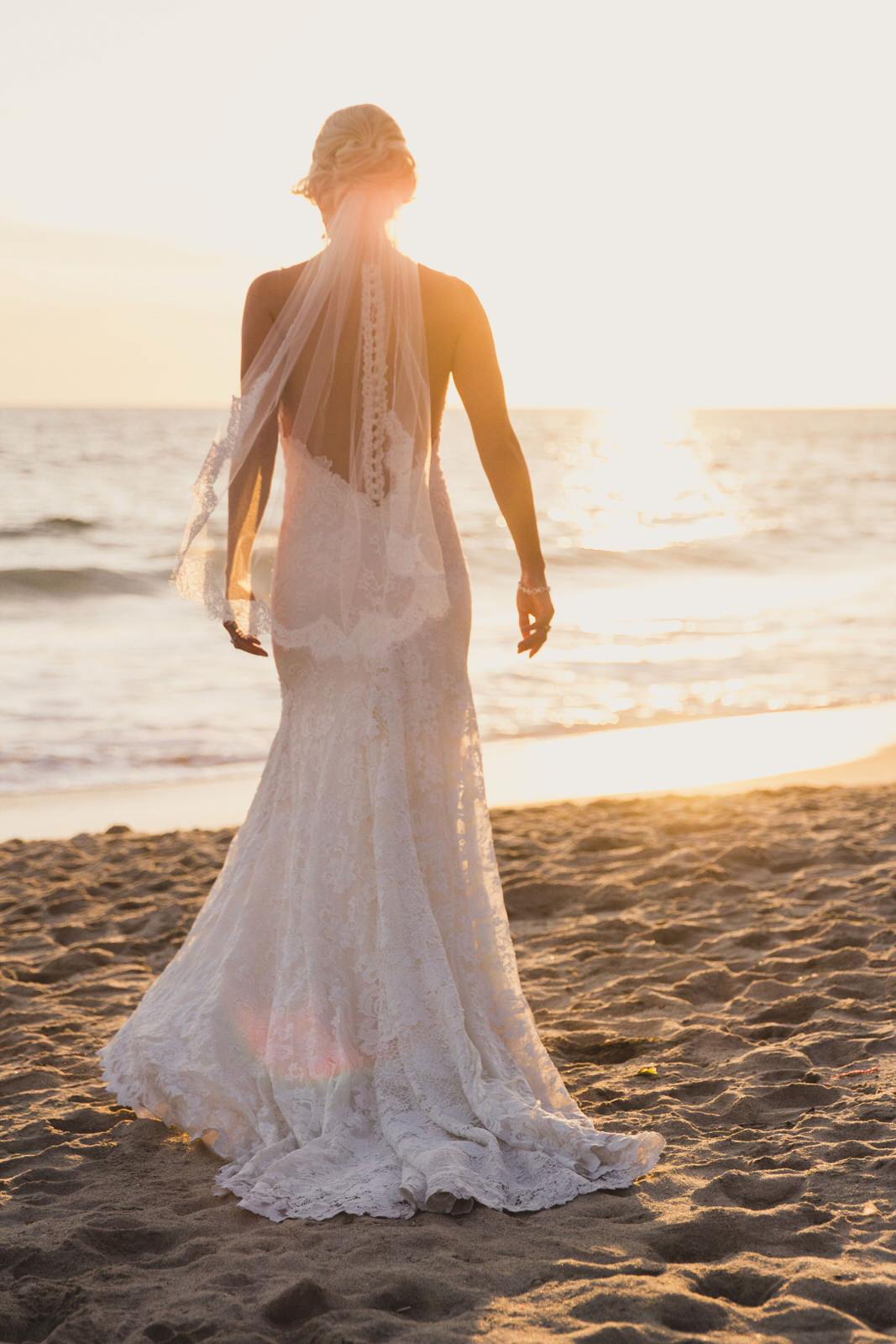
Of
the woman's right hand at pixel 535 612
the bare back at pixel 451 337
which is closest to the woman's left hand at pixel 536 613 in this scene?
the woman's right hand at pixel 535 612

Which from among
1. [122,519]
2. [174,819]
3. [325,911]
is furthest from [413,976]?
[122,519]

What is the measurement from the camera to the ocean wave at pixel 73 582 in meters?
18.3

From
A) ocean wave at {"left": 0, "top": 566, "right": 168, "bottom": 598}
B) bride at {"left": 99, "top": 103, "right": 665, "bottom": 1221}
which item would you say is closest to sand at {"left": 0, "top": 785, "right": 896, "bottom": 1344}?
bride at {"left": 99, "top": 103, "right": 665, "bottom": 1221}

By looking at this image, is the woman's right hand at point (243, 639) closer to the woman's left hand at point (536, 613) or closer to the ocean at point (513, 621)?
the woman's left hand at point (536, 613)

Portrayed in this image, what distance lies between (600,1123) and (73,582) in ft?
53.4

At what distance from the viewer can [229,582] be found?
3680 mm

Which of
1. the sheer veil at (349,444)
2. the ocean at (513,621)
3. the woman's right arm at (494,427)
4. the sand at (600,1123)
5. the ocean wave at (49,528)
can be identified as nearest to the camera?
the sand at (600,1123)

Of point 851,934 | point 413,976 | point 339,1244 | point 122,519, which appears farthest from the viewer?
point 122,519

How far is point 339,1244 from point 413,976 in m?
0.69

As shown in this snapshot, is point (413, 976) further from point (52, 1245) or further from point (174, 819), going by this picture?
point (174, 819)

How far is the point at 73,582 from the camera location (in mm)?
18984

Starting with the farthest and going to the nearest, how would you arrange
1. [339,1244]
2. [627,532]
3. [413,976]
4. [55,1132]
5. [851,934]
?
[627,532], [851,934], [55,1132], [413,976], [339,1244]

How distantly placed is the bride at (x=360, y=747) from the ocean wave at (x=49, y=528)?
20.5 m

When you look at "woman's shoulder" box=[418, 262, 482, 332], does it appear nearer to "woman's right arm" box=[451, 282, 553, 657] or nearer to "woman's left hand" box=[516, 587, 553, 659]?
"woman's right arm" box=[451, 282, 553, 657]
